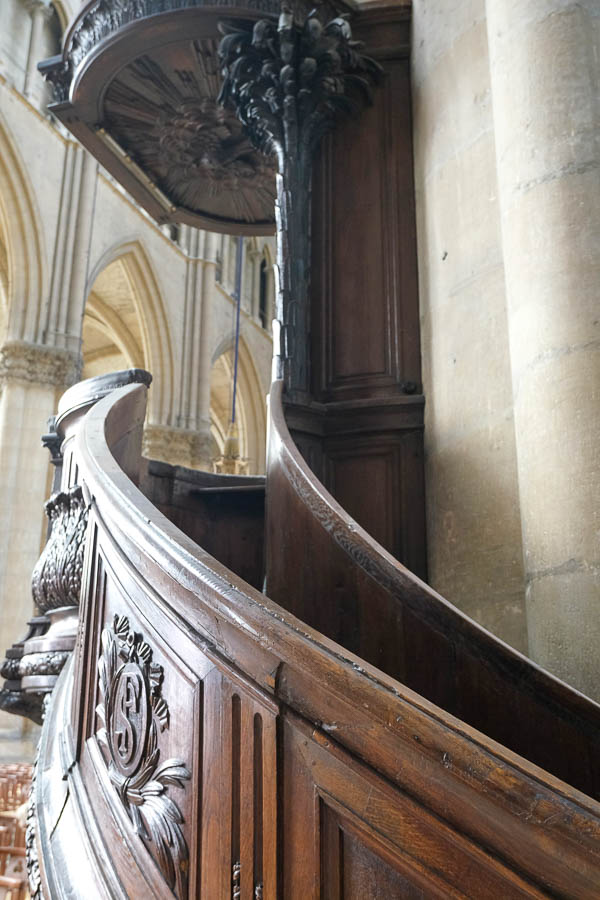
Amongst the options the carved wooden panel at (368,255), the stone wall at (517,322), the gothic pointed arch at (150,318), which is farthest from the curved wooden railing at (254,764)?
the gothic pointed arch at (150,318)

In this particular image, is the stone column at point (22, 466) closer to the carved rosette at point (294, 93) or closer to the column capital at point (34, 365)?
the column capital at point (34, 365)

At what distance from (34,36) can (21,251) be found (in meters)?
3.09

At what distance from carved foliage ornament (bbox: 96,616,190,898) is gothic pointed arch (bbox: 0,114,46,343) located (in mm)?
10530

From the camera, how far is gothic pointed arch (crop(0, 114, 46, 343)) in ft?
37.3

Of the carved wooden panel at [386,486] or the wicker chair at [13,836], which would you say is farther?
the carved wooden panel at [386,486]

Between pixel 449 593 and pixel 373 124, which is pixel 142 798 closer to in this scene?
pixel 449 593

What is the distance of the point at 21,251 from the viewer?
11594 millimetres

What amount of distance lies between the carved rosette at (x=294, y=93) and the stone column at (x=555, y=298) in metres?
0.87

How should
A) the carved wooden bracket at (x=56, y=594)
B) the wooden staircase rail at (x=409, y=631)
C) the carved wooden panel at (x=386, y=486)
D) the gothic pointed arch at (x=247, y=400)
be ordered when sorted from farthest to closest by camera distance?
the gothic pointed arch at (x=247, y=400) < the carved wooden panel at (x=386, y=486) < the carved wooden bracket at (x=56, y=594) < the wooden staircase rail at (x=409, y=631)

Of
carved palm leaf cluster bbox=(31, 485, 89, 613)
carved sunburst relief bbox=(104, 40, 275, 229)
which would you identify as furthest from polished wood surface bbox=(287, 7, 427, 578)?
carved palm leaf cluster bbox=(31, 485, 89, 613)

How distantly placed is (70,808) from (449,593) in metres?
1.76

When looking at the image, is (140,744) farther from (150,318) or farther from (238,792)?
(150,318)

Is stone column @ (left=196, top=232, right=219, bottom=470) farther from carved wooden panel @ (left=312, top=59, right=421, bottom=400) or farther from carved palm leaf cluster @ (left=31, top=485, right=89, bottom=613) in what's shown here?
carved palm leaf cluster @ (left=31, top=485, right=89, bottom=613)

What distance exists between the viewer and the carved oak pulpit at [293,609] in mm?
923
